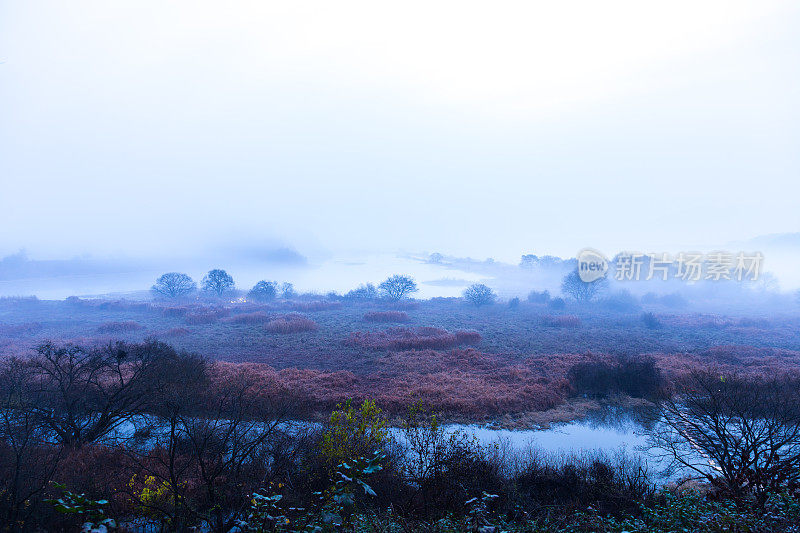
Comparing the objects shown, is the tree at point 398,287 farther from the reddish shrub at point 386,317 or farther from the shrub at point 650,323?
the shrub at point 650,323

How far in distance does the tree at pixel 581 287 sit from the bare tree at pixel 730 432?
43306 mm

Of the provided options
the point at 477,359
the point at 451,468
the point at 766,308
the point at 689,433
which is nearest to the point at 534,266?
the point at 766,308

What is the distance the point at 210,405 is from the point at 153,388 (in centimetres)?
248

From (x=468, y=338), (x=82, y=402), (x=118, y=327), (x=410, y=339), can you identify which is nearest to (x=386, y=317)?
(x=410, y=339)

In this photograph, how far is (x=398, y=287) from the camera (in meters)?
63.2

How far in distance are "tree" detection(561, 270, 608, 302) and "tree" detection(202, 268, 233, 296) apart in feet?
199

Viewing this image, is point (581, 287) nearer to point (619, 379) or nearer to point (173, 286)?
point (619, 379)

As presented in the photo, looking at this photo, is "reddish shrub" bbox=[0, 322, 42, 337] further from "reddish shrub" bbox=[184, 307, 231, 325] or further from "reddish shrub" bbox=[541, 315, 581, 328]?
"reddish shrub" bbox=[541, 315, 581, 328]

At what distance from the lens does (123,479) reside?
1090 centimetres

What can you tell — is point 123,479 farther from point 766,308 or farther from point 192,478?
point 766,308

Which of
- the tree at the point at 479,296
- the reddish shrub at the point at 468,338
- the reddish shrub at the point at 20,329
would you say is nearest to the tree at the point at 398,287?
the tree at the point at 479,296

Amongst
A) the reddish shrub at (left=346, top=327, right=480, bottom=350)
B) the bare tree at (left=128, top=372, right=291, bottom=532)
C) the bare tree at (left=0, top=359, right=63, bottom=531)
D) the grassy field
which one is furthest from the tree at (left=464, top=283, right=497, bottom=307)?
the bare tree at (left=0, top=359, right=63, bottom=531)

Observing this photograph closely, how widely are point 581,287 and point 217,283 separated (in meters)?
63.6

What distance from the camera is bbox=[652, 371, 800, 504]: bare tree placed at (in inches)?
414
